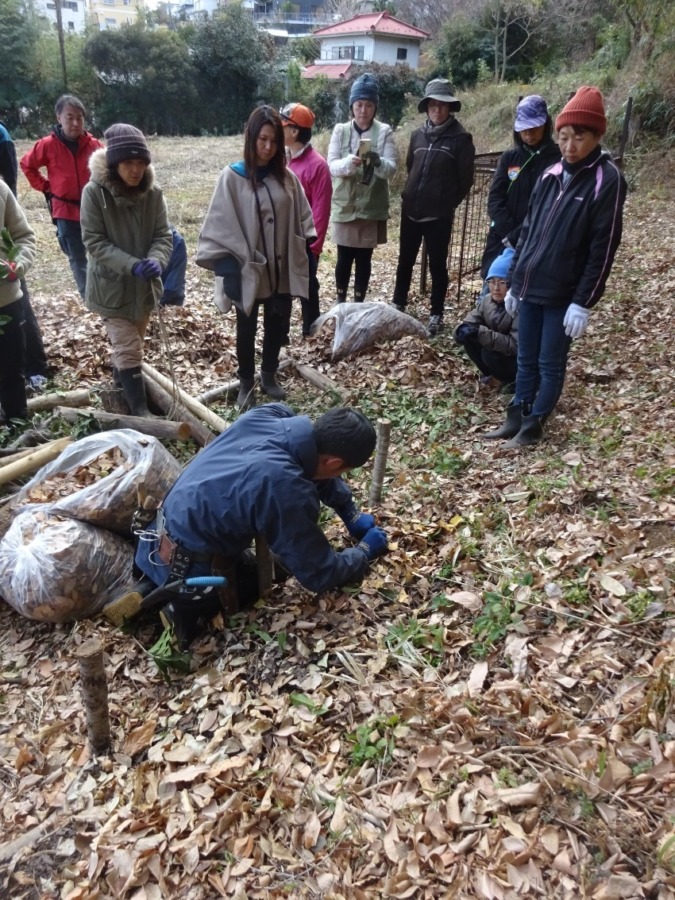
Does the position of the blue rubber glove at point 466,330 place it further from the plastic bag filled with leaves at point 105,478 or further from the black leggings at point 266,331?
the plastic bag filled with leaves at point 105,478

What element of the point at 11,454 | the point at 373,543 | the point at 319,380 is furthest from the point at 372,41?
the point at 373,543

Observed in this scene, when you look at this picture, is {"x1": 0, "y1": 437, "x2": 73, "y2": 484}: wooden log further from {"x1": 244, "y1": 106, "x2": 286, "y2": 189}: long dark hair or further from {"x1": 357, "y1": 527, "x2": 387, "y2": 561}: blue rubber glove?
{"x1": 244, "y1": 106, "x2": 286, "y2": 189}: long dark hair

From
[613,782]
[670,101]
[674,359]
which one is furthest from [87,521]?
[670,101]

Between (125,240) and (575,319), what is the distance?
2.95 m

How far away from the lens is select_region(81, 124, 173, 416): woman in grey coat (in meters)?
3.89

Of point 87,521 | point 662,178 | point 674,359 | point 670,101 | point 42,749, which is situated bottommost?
point 42,749

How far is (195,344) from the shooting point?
20.1ft

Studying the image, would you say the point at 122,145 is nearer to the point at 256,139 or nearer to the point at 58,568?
the point at 256,139

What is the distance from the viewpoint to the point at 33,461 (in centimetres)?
397

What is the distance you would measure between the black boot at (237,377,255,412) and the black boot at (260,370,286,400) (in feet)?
0.36

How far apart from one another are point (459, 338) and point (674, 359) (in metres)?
1.88

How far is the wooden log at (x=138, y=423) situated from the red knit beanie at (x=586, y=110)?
118 inches

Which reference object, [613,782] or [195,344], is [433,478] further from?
[195,344]

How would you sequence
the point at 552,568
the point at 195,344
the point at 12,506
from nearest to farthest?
the point at 552,568, the point at 12,506, the point at 195,344
